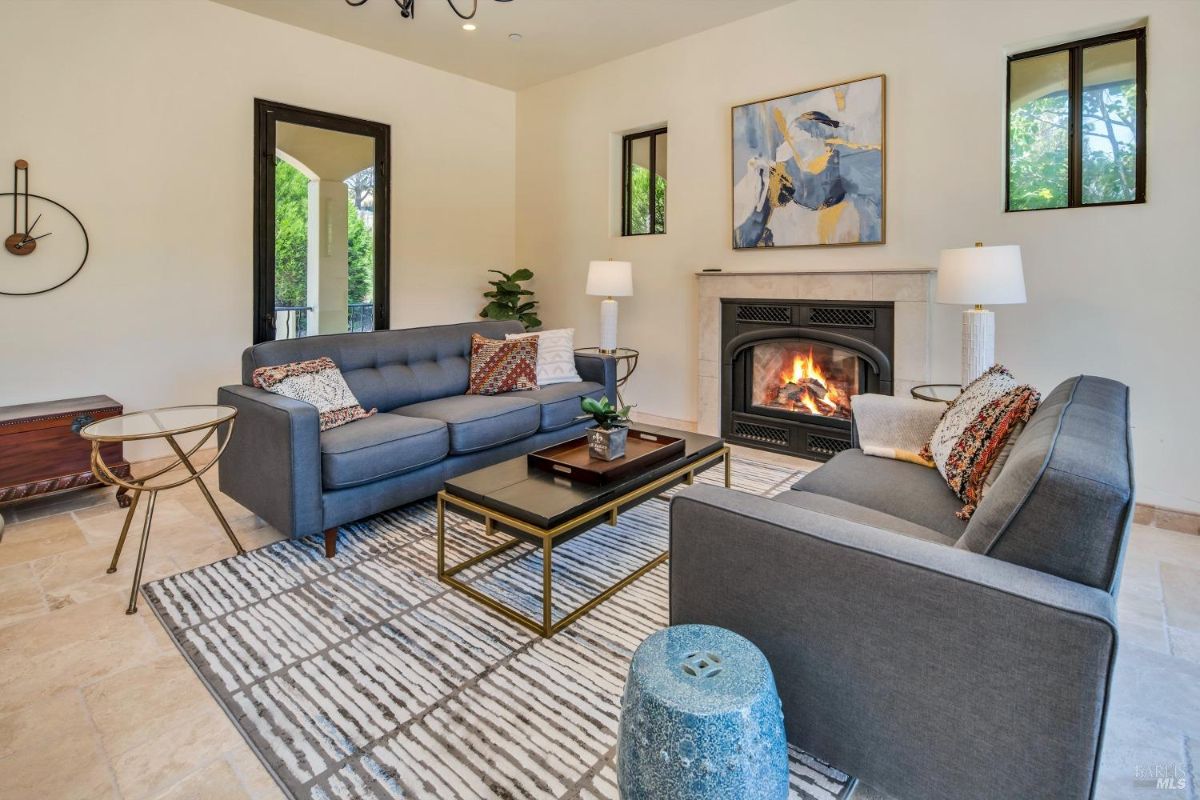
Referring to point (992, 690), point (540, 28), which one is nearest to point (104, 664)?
point (992, 690)

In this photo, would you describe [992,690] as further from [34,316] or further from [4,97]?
[4,97]

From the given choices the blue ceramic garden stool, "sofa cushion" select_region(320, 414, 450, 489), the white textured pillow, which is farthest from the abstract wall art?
the blue ceramic garden stool

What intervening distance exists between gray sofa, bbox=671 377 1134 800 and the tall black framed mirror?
4.13m

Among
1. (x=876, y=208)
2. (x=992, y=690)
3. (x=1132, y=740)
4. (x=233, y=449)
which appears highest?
(x=876, y=208)

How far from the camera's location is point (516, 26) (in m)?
4.50

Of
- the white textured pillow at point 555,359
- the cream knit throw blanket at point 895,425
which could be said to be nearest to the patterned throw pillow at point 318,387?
the white textured pillow at point 555,359

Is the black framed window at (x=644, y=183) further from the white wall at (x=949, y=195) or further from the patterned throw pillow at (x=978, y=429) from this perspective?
the patterned throw pillow at (x=978, y=429)

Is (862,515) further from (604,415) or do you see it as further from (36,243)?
(36,243)

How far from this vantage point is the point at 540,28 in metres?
4.54

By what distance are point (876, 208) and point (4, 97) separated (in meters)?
5.12

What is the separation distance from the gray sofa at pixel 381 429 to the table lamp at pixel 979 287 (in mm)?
2114

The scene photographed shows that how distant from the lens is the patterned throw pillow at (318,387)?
293cm

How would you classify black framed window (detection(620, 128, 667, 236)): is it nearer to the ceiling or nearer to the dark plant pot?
the ceiling

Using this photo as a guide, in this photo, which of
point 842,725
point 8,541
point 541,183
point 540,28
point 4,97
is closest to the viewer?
point 842,725
